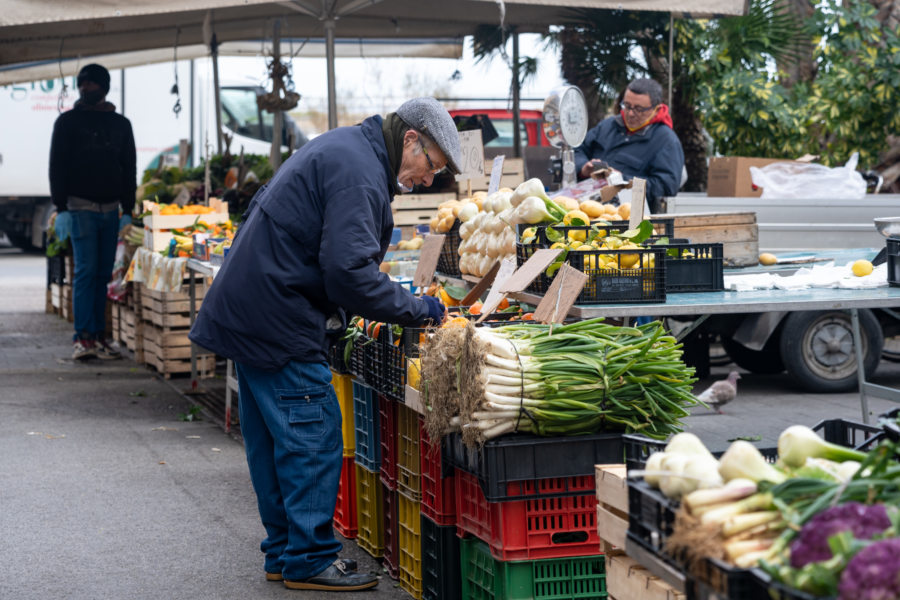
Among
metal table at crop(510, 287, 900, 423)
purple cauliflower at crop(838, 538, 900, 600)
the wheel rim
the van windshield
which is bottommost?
the wheel rim

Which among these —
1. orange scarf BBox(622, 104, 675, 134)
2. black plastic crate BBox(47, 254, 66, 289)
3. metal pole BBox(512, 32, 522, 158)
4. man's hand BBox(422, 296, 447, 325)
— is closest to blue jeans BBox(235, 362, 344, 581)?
man's hand BBox(422, 296, 447, 325)

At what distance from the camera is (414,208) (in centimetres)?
969

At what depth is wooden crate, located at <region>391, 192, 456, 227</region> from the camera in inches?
378

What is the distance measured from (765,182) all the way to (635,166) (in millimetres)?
1769

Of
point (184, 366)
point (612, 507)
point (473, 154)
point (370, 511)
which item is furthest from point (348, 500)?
point (184, 366)

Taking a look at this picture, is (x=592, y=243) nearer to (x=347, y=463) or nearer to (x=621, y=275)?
(x=621, y=275)

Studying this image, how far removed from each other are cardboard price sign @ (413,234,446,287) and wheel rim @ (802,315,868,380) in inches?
165

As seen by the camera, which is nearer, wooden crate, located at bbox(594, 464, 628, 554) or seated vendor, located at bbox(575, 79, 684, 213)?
wooden crate, located at bbox(594, 464, 628, 554)

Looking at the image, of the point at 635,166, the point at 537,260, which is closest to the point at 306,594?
the point at 537,260

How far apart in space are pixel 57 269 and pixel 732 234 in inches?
366

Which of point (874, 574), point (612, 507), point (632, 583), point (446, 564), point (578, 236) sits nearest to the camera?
point (874, 574)

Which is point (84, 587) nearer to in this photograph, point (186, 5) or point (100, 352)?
point (186, 5)

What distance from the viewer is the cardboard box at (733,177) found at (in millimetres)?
9266

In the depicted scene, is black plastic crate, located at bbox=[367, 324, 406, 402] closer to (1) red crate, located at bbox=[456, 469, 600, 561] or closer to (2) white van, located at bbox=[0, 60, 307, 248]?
(1) red crate, located at bbox=[456, 469, 600, 561]
